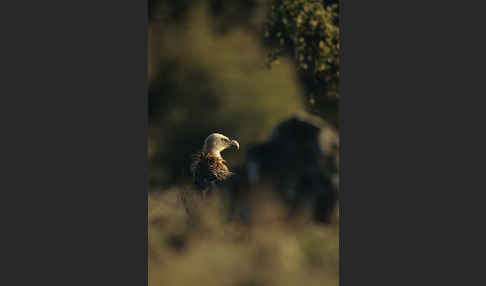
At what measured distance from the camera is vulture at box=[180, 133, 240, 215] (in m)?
6.00

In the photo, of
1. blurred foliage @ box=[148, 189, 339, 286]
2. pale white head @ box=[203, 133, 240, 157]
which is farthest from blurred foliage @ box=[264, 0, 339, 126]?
blurred foliage @ box=[148, 189, 339, 286]

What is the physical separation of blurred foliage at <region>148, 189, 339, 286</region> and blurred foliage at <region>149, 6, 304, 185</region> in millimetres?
710

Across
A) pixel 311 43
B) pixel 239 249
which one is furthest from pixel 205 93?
pixel 239 249

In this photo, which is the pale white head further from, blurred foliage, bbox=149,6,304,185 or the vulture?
blurred foliage, bbox=149,6,304,185

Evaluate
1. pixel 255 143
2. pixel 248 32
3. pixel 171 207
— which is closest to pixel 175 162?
pixel 171 207

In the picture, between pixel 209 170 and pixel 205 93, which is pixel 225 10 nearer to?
pixel 205 93

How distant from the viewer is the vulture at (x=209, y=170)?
6.00m

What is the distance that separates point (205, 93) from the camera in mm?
6332

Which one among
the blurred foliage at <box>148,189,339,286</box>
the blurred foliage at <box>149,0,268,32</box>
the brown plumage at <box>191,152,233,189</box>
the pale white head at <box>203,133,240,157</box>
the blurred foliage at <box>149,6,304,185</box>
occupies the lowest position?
the blurred foliage at <box>148,189,339,286</box>

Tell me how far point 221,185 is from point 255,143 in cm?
67

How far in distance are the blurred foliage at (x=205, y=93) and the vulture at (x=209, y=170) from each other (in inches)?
5.1

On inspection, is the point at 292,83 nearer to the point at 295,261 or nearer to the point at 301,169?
the point at 301,169

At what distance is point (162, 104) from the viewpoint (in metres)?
6.32

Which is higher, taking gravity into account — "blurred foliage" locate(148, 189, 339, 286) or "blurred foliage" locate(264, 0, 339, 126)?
"blurred foliage" locate(264, 0, 339, 126)
